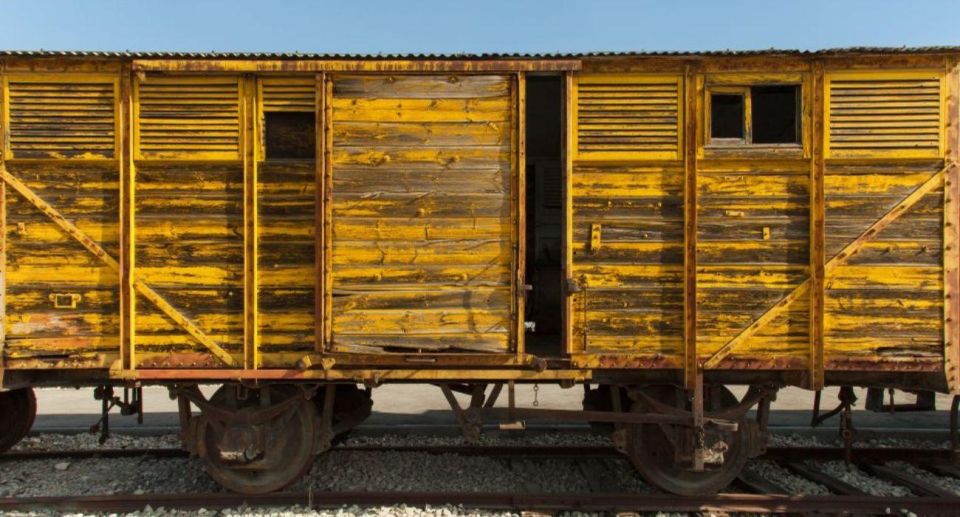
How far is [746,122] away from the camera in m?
5.11

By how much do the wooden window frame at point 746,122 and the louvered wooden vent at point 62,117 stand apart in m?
5.78

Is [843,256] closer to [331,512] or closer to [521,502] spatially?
[521,502]

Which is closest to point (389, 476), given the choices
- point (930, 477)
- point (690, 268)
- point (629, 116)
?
point (690, 268)

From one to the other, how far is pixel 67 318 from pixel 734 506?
677 centimetres

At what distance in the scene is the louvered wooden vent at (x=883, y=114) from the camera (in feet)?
16.6

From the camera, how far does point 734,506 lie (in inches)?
205

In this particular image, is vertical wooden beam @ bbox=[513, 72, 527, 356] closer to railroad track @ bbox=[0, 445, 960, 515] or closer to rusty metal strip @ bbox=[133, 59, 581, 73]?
rusty metal strip @ bbox=[133, 59, 581, 73]

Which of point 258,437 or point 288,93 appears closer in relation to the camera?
point 288,93

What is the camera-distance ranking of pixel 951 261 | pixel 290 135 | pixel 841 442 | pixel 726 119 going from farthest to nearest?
pixel 841 442 → pixel 726 119 → pixel 290 135 → pixel 951 261

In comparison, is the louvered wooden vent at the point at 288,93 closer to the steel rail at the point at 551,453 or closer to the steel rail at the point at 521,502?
the steel rail at the point at 521,502

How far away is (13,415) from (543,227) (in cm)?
715

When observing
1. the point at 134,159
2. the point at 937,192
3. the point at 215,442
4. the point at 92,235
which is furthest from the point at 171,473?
the point at 937,192

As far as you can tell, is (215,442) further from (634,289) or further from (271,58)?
(634,289)

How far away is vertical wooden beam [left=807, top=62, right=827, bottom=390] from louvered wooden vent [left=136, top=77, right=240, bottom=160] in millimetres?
5566
